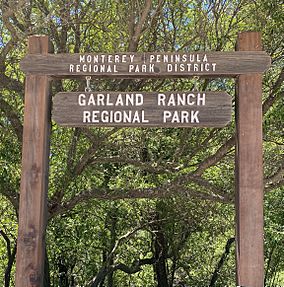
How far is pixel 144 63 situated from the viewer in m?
4.04

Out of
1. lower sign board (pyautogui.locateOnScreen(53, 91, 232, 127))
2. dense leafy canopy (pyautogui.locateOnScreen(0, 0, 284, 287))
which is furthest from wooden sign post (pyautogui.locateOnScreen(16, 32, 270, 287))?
dense leafy canopy (pyautogui.locateOnScreen(0, 0, 284, 287))

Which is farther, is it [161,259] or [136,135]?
[161,259]

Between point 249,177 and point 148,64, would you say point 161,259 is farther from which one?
point 148,64

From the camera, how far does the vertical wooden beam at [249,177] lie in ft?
12.3

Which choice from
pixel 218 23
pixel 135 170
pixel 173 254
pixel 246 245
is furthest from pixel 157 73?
pixel 173 254

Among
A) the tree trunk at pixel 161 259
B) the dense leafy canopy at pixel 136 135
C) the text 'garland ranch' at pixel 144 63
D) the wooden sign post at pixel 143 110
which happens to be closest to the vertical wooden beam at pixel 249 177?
the wooden sign post at pixel 143 110

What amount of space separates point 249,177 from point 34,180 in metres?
1.63

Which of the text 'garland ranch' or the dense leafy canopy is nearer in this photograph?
the text 'garland ranch'

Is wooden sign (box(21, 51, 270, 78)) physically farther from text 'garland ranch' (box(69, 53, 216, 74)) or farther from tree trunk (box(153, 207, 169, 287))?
tree trunk (box(153, 207, 169, 287))

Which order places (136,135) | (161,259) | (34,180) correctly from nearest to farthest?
(34,180), (136,135), (161,259)

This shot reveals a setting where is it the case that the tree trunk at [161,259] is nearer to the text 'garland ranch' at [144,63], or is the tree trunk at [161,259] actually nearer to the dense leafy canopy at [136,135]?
the dense leafy canopy at [136,135]

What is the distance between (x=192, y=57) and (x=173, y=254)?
886cm

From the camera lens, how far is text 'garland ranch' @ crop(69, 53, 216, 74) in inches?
157

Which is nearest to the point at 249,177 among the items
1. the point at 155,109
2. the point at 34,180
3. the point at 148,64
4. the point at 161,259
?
the point at 155,109
